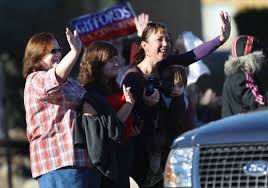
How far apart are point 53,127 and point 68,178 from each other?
384 millimetres

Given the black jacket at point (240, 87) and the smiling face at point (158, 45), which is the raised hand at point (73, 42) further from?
the black jacket at point (240, 87)

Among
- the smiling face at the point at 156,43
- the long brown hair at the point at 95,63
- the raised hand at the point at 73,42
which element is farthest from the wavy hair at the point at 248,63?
Result: the raised hand at the point at 73,42

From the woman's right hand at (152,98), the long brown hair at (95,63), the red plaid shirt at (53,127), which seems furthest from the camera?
the woman's right hand at (152,98)

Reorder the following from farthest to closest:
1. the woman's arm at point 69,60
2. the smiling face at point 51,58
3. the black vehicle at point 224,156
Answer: the smiling face at point 51,58, the woman's arm at point 69,60, the black vehicle at point 224,156

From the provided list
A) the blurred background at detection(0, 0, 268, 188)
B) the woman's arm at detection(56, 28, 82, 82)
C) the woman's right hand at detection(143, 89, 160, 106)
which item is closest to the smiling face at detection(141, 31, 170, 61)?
the woman's right hand at detection(143, 89, 160, 106)

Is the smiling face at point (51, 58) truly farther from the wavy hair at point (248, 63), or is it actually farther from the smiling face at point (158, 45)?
the wavy hair at point (248, 63)

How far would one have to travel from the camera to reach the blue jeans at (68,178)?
753cm

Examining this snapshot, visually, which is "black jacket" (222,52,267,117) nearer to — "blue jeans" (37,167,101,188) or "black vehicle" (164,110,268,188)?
"blue jeans" (37,167,101,188)

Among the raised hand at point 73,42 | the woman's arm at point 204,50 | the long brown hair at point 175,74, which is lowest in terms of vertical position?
the long brown hair at point 175,74

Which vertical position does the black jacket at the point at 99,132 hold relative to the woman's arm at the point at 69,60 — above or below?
below

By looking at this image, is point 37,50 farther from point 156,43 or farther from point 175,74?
point 175,74

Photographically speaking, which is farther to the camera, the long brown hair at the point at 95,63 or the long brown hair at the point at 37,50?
the long brown hair at the point at 95,63

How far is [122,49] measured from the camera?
36.2 ft

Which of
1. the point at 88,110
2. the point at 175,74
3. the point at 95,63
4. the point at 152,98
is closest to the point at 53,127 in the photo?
the point at 88,110
